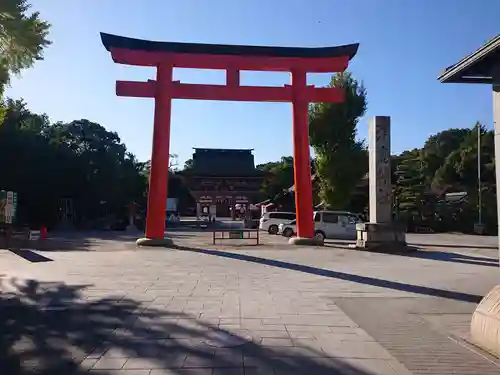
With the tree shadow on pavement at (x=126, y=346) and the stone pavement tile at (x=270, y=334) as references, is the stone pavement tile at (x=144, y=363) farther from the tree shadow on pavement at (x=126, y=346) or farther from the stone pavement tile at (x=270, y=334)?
the stone pavement tile at (x=270, y=334)

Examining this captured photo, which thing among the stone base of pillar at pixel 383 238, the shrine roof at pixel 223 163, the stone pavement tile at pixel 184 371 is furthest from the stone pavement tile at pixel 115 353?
the shrine roof at pixel 223 163

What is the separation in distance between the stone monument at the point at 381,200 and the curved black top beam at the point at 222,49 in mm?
3594

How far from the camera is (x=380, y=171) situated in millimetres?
18438

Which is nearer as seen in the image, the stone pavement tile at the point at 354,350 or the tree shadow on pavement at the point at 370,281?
the stone pavement tile at the point at 354,350

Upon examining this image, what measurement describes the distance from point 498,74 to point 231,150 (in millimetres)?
53676

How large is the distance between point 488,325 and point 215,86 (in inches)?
630

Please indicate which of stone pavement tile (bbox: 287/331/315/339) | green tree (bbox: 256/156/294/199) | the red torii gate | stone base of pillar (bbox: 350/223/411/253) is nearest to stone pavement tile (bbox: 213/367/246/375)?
stone pavement tile (bbox: 287/331/315/339)

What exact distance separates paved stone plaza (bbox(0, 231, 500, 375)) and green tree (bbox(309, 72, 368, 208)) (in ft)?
64.5

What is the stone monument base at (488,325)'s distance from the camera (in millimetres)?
5184

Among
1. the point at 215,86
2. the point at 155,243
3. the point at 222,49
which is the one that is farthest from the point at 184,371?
the point at 222,49

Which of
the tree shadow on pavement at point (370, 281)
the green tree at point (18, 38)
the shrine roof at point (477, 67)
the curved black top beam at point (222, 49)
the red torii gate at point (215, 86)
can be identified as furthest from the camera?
the red torii gate at point (215, 86)

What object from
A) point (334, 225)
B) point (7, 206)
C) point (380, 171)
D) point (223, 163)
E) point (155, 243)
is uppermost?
point (223, 163)

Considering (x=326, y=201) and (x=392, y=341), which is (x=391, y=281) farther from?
(x=326, y=201)

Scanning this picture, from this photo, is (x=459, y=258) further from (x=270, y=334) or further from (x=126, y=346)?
(x=126, y=346)
